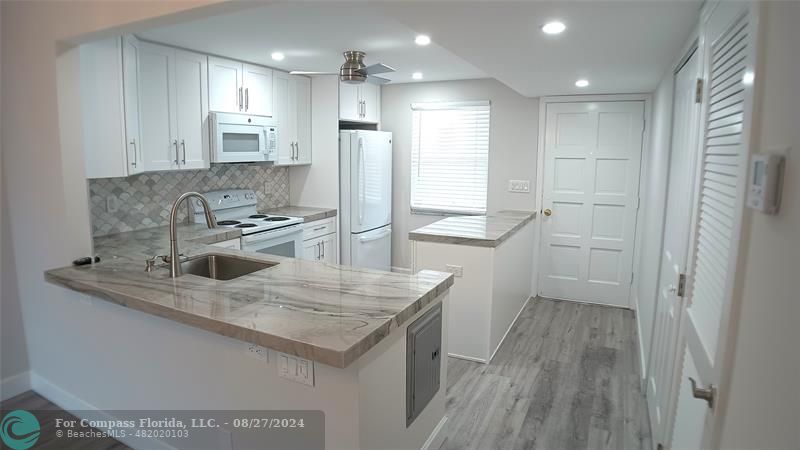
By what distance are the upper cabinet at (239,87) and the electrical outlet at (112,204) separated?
1027 mm

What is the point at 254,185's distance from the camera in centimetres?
478

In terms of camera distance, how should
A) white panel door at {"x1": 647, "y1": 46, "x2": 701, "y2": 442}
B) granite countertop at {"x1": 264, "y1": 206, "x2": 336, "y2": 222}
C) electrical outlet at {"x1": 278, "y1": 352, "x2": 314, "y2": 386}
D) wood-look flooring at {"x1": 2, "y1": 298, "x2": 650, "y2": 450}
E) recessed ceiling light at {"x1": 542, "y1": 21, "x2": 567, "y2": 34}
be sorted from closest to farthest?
electrical outlet at {"x1": 278, "y1": 352, "x2": 314, "y2": 386} → white panel door at {"x1": 647, "y1": 46, "x2": 701, "y2": 442} → recessed ceiling light at {"x1": 542, "y1": 21, "x2": 567, "y2": 34} → wood-look flooring at {"x1": 2, "y1": 298, "x2": 650, "y2": 450} → granite countertop at {"x1": 264, "y1": 206, "x2": 336, "y2": 222}

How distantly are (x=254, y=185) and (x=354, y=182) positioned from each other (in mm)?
1011

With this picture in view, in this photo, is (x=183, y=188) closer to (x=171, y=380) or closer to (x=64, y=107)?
Answer: (x=64, y=107)

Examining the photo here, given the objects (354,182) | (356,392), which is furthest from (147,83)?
(356,392)

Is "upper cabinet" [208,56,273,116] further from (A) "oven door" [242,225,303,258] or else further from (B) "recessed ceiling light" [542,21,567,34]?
(B) "recessed ceiling light" [542,21,567,34]

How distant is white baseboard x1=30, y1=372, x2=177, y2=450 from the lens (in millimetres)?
2281

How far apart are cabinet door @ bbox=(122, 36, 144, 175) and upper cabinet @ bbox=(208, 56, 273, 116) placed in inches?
30.2

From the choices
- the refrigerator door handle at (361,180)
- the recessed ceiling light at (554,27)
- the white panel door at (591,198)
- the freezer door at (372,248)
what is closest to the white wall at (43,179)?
the recessed ceiling light at (554,27)

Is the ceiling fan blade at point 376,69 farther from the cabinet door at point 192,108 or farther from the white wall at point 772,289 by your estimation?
the white wall at point 772,289

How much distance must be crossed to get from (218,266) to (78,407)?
41.9 inches

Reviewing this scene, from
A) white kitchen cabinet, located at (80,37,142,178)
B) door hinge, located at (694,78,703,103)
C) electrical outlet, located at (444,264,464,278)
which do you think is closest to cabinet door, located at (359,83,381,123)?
electrical outlet, located at (444,264,464,278)

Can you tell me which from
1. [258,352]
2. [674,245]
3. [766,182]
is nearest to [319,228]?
[258,352]

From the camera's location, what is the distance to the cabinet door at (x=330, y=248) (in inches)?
190
